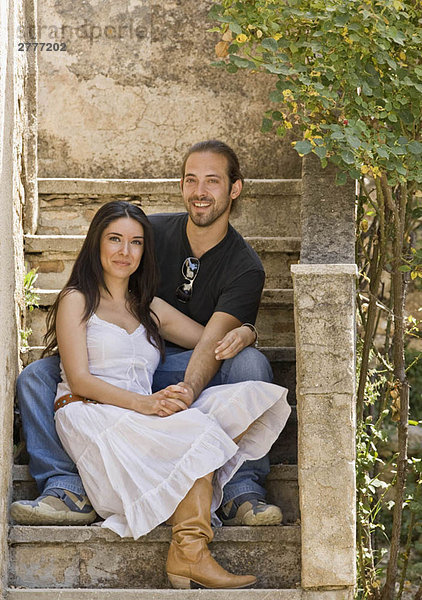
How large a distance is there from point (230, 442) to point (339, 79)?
1.29 metres

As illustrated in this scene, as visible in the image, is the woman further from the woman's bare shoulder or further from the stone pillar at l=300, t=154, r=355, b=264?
the stone pillar at l=300, t=154, r=355, b=264

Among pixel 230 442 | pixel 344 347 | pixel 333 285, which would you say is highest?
pixel 333 285

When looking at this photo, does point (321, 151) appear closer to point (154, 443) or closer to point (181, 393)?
point (181, 393)

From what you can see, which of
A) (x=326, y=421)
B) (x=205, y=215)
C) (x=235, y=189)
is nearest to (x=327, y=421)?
(x=326, y=421)

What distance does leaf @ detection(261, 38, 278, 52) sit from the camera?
3271mm

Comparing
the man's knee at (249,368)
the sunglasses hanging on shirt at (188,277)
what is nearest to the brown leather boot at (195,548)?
the man's knee at (249,368)

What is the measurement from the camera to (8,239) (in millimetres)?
Result: 3371

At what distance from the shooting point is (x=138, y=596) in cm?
303

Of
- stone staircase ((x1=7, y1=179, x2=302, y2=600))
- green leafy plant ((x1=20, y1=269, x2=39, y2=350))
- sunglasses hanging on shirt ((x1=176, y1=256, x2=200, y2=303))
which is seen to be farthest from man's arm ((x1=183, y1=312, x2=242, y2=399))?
green leafy plant ((x1=20, y1=269, x2=39, y2=350))

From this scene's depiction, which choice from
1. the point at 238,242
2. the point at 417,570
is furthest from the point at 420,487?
the point at 238,242

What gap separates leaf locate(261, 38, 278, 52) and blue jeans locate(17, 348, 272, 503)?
41.6 inches

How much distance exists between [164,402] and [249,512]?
0.46m

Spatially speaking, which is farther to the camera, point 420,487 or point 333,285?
point 420,487

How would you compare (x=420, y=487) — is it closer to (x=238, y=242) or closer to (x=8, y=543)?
(x=238, y=242)
